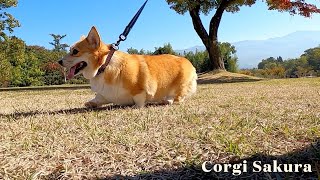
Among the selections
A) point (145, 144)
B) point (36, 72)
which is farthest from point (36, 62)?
point (145, 144)

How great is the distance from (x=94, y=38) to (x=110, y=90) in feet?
1.85

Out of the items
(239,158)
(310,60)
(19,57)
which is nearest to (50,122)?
(239,158)

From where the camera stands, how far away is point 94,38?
145 inches

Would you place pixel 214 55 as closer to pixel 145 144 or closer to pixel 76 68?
pixel 76 68

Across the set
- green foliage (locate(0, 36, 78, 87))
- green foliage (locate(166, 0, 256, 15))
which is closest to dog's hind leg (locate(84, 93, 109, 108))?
green foliage (locate(166, 0, 256, 15))

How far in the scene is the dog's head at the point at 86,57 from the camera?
12.1 ft

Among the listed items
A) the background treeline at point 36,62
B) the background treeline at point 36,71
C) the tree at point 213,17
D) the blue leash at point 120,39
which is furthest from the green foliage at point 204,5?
the blue leash at point 120,39

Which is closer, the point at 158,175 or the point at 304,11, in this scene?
the point at 158,175

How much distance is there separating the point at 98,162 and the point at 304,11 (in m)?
13.1

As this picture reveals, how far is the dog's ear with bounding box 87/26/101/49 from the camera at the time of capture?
3.66 m

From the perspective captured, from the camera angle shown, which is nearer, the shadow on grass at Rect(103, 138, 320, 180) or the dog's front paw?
the shadow on grass at Rect(103, 138, 320, 180)

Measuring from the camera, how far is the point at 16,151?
2.03 metres

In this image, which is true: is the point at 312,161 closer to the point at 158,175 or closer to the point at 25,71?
the point at 158,175

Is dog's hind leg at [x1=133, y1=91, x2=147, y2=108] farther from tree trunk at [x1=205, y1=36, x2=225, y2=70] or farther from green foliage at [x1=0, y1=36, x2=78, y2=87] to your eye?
green foliage at [x1=0, y1=36, x2=78, y2=87]
